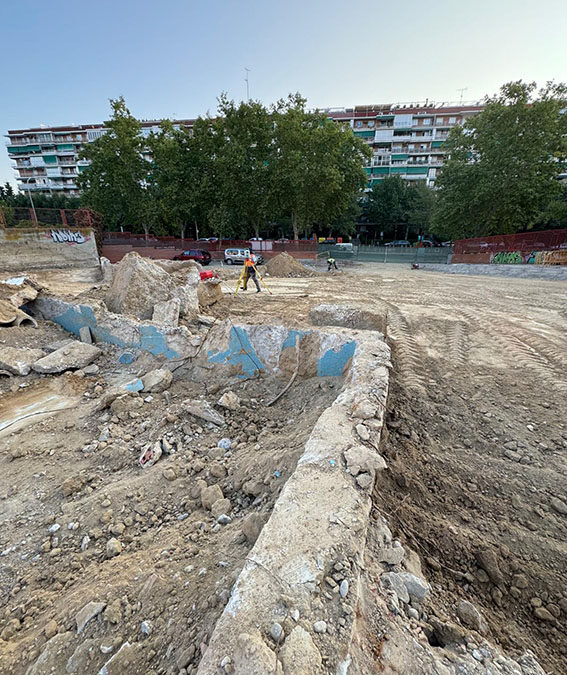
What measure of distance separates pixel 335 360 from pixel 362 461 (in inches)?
94.3

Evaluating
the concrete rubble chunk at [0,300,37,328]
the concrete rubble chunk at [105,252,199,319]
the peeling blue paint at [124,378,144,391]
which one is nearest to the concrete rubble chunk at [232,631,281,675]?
the peeling blue paint at [124,378,144,391]

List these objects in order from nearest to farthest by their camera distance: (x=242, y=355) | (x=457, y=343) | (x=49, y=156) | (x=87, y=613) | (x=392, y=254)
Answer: (x=87, y=613) → (x=242, y=355) → (x=457, y=343) → (x=392, y=254) → (x=49, y=156)

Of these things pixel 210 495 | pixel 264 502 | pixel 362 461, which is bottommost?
pixel 210 495

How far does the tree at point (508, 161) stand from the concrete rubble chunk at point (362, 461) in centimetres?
2517

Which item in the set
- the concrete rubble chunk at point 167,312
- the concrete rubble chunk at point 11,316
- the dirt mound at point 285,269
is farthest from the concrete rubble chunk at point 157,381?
the dirt mound at point 285,269

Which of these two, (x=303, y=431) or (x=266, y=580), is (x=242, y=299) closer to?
(x=303, y=431)

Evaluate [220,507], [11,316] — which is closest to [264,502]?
[220,507]

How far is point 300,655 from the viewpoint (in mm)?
1219

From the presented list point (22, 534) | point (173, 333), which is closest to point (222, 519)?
point (22, 534)

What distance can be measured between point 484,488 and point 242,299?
893 centimetres

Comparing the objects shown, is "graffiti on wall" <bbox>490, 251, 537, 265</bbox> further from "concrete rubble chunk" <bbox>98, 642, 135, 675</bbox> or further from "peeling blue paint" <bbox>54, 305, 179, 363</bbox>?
"concrete rubble chunk" <bbox>98, 642, 135, 675</bbox>

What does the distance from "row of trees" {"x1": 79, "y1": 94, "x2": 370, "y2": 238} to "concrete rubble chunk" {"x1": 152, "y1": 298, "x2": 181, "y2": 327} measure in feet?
62.4

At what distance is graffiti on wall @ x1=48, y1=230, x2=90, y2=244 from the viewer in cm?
1542

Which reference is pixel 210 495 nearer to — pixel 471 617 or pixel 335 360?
pixel 471 617
